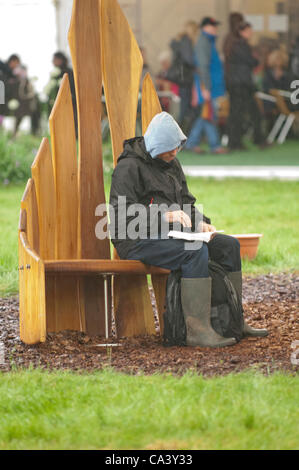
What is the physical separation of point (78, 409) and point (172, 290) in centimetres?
136

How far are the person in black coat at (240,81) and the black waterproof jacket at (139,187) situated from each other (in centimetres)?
1043

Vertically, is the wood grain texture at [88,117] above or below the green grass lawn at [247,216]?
above

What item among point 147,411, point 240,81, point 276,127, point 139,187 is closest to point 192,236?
point 139,187

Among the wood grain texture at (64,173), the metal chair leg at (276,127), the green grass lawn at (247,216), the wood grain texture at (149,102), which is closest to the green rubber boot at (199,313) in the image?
the wood grain texture at (64,173)

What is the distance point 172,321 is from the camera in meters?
5.10

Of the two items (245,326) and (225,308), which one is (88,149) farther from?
(245,326)

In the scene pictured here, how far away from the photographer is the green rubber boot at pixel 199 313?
5043mm

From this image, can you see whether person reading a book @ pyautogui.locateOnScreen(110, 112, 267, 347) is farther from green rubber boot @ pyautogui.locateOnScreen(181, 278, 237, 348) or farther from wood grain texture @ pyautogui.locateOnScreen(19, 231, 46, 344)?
wood grain texture @ pyautogui.locateOnScreen(19, 231, 46, 344)

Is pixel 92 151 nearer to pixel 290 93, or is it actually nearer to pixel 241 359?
pixel 241 359

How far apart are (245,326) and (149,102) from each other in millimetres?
1619

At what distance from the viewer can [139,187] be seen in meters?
5.23

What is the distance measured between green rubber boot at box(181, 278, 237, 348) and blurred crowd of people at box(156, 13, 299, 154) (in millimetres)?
10486

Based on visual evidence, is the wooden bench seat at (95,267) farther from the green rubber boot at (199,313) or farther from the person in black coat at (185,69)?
the person in black coat at (185,69)
